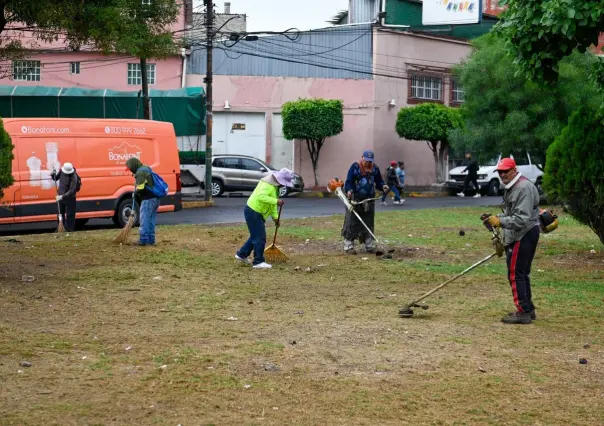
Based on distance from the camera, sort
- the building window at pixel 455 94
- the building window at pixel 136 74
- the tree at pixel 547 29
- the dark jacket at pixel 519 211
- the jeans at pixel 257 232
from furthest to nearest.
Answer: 1. the building window at pixel 455 94
2. the building window at pixel 136 74
3. the jeans at pixel 257 232
4. the tree at pixel 547 29
5. the dark jacket at pixel 519 211

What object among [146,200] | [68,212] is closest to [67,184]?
[68,212]

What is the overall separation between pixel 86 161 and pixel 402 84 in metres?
25.9

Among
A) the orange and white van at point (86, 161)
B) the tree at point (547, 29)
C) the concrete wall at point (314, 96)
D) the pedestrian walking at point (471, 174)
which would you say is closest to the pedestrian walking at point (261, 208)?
the tree at point (547, 29)

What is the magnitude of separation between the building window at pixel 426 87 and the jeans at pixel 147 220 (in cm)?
3006

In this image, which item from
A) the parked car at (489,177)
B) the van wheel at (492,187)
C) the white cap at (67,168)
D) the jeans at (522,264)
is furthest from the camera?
the van wheel at (492,187)

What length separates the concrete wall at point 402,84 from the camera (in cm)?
4456

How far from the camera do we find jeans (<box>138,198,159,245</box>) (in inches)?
679

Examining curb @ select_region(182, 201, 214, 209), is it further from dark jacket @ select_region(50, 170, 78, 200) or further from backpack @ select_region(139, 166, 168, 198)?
backpack @ select_region(139, 166, 168, 198)

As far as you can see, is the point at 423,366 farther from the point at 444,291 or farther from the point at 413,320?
the point at 444,291

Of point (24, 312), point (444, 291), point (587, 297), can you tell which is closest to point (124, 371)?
point (24, 312)

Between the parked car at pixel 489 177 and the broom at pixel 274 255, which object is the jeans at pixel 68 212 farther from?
the parked car at pixel 489 177

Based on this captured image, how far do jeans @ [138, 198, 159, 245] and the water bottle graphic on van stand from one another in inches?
169

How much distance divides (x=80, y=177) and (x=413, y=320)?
1270 centimetres

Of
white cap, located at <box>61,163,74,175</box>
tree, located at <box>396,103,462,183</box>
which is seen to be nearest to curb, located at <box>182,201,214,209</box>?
white cap, located at <box>61,163,74,175</box>
